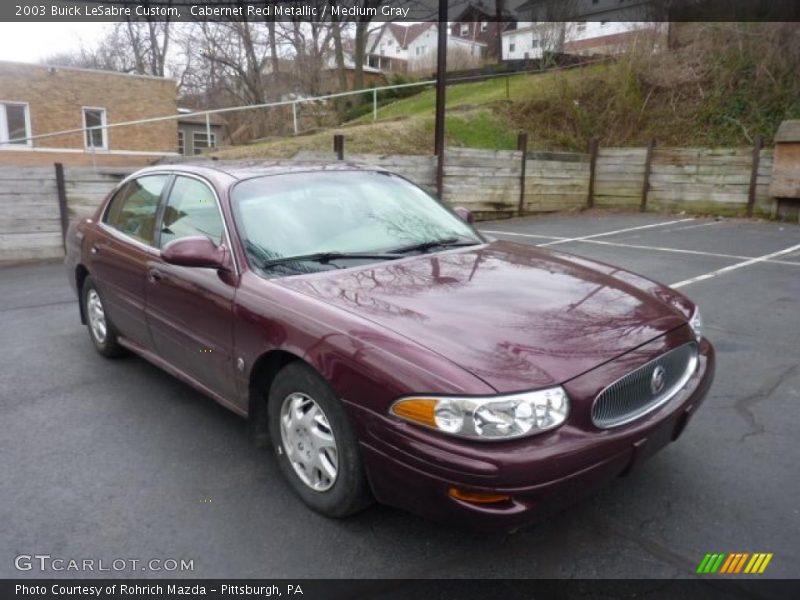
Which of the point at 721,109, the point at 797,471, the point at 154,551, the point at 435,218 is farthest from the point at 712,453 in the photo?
the point at 721,109

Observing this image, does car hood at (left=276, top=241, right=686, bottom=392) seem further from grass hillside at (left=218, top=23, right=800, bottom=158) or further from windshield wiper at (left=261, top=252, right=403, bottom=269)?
grass hillside at (left=218, top=23, right=800, bottom=158)

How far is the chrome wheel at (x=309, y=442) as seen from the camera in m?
2.67

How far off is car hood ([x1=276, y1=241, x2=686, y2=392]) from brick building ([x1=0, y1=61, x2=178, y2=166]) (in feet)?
61.0

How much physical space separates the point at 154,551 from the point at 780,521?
105 inches

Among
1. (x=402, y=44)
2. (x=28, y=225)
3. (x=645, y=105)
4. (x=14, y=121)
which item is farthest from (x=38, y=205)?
(x=402, y=44)

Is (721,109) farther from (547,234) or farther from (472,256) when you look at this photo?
(472,256)

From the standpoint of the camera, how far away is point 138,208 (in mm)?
4332

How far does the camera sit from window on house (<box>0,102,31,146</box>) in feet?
64.5

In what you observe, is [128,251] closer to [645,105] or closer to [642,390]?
[642,390]

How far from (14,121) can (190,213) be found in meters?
20.5

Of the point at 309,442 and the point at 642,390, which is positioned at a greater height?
the point at 642,390

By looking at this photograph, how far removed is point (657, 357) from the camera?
2.58 metres

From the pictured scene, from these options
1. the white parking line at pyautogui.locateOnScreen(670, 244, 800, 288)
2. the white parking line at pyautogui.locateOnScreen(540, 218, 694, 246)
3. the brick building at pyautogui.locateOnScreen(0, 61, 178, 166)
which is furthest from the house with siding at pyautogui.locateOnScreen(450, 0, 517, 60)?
the white parking line at pyautogui.locateOnScreen(670, 244, 800, 288)

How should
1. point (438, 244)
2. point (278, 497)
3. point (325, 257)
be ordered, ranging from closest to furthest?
point (278, 497), point (325, 257), point (438, 244)
